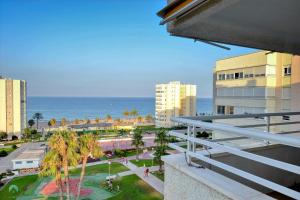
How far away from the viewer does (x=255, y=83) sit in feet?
66.8

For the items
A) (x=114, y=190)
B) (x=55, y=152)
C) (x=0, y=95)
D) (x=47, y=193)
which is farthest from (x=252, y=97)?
(x=0, y=95)

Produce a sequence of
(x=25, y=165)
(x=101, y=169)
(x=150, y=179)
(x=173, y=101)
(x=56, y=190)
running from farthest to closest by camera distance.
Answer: (x=173, y=101) < (x=25, y=165) < (x=101, y=169) < (x=150, y=179) < (x=56, y=190)

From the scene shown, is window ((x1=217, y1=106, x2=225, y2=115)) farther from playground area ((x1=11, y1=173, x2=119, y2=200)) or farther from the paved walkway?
playground area ((x1=11, y1=173, x2=119, y2=200))

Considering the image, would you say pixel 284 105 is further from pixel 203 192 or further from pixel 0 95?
pixel 0 95

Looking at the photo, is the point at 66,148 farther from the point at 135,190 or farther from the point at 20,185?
the point at 20,185

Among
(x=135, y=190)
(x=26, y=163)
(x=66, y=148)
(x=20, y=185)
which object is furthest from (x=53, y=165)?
(x=26, y=163)

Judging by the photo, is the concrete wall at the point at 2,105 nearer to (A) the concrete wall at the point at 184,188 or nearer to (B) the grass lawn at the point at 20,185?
(B) the grass lawn at the point at 20,185

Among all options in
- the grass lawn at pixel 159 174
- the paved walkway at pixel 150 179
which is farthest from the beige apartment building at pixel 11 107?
the grass lawn at pixel 159 174

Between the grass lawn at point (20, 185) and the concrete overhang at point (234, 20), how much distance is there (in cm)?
2179

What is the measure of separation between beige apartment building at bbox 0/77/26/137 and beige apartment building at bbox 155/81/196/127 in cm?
3589

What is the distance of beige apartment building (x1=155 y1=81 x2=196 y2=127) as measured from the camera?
70.8m

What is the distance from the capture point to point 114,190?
19.8 meters

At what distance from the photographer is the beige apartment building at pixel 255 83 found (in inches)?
763

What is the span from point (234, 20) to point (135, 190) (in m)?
18.9
